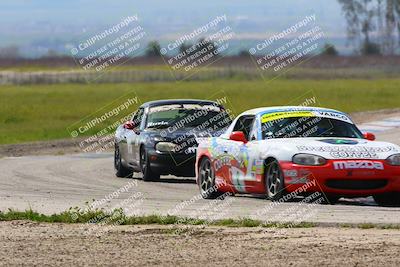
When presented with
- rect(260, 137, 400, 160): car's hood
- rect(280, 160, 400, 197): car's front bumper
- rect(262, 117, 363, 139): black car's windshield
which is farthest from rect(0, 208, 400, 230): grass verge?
rect(262, 117, 363, 139): black car's windshield

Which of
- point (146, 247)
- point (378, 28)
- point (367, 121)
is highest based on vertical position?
point (146, 247)

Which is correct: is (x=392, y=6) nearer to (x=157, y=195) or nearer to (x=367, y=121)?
(x=367, y=121)

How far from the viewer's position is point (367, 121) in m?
34.3

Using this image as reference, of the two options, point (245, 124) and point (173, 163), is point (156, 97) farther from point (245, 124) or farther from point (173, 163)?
point (245, 124)

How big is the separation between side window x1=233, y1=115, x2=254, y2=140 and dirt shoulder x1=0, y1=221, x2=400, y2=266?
14.4 feet

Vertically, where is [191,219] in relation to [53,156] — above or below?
above

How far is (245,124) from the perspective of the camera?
659 inches

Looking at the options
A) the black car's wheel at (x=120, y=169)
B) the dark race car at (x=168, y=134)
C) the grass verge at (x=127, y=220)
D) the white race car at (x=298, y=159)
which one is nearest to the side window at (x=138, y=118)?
the dark race car at (x=168, y=134)

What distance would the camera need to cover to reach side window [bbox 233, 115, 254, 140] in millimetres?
16562

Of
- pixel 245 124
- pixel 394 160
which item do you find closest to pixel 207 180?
pixel 245 124

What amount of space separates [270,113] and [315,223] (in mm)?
4194

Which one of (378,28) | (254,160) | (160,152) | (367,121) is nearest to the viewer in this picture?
(254,160)

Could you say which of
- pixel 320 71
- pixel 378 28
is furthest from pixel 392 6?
pixel 320 71

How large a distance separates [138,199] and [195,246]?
18.5 feet
